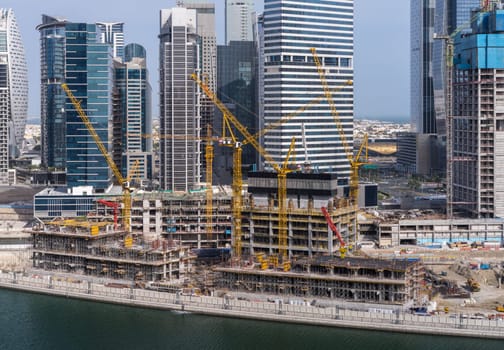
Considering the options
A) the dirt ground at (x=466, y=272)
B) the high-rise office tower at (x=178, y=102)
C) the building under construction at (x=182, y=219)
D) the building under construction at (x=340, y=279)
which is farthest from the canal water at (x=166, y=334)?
the high-rise office tower at (x=178, y=102)

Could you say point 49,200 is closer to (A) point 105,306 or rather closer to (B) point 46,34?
(A) point 105,306

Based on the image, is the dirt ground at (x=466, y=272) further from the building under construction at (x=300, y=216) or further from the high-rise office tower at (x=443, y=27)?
the high-rise office tower at (x=443, y=27)

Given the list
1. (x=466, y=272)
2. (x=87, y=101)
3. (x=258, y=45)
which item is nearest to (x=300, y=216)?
(x=466, y=272)

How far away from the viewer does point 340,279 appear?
50.1 metres

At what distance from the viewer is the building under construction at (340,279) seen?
162 ft

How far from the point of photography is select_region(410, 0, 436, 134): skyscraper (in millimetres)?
140750

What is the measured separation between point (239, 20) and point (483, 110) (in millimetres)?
68093

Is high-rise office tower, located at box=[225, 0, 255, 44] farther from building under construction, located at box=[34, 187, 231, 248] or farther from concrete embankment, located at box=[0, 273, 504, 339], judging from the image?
concrete embankment, located at box=[0, 273, 504, 339]

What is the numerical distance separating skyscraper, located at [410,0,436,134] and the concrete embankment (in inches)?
3708

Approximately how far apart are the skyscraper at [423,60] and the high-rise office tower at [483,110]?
68.8 metres

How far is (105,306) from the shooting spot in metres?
A: 53.5

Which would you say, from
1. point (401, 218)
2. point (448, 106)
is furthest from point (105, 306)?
point (448, 106)

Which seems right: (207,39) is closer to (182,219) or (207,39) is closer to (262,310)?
(182,219)

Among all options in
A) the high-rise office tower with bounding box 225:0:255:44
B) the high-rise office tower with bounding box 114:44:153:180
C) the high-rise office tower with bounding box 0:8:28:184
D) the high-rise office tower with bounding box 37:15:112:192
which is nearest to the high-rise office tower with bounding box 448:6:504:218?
the high-rise office tower with bounding box 37:15:112:192
